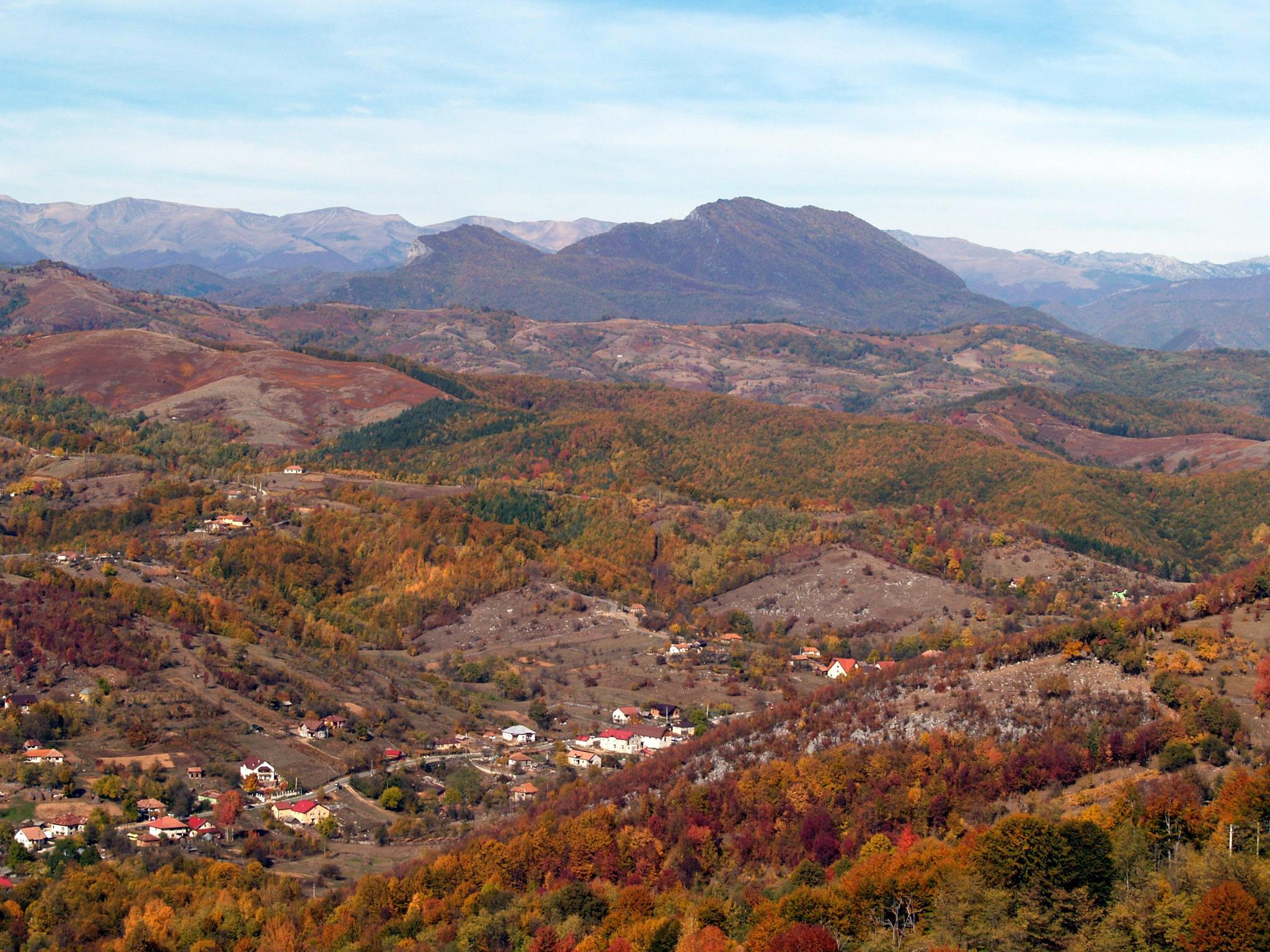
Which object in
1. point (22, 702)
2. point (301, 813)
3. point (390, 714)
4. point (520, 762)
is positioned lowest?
point (520, 762)

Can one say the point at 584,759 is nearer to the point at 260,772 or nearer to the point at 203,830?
the point at 260,772

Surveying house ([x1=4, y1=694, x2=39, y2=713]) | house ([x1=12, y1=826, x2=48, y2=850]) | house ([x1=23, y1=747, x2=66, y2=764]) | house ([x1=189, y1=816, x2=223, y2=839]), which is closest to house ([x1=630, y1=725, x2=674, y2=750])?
house ([x1=189, y1=816, x2=223, y2=839])

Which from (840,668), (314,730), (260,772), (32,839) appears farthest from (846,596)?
(32,839)

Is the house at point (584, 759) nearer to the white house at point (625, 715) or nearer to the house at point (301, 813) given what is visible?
the white house at point (625, 715)

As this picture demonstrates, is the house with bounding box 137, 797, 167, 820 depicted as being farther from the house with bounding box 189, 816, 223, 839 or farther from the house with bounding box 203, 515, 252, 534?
the house with bounding box 203, 515, 252, 534

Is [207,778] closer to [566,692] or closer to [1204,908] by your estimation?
[566,692]
